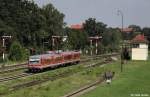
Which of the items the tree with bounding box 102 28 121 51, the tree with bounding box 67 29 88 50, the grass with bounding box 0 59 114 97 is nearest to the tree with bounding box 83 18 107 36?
the tree with bounding box 102 28 121 51

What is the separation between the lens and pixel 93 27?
527 ft

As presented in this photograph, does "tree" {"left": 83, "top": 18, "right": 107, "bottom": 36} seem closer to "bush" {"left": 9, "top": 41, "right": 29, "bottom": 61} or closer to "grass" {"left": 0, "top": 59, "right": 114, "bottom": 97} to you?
"bush" {"left": 9, "top": 41, "right": 29, "bottom": 61}

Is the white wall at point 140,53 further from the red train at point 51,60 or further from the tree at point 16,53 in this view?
the tree at point 16,53

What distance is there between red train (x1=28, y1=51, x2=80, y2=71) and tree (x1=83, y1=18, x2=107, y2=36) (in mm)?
76321

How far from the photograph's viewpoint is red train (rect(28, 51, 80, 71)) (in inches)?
2560

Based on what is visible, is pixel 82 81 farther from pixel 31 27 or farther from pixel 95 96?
pixel 31 27

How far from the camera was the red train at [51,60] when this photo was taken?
2560 inches

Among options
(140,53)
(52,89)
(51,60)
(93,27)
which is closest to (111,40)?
(93,27)

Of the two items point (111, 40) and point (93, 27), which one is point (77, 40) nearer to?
point (93, 27)

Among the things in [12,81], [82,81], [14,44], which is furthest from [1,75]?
[14,44]

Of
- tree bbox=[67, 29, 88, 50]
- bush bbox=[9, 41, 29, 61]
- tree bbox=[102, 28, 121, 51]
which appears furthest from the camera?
tree bbox=[102, 28, 121, 51]

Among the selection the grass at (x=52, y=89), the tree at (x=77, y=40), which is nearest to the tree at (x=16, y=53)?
the grass at (x=52, y=89)

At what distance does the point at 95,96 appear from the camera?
3581cm

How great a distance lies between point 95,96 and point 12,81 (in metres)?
16.8
